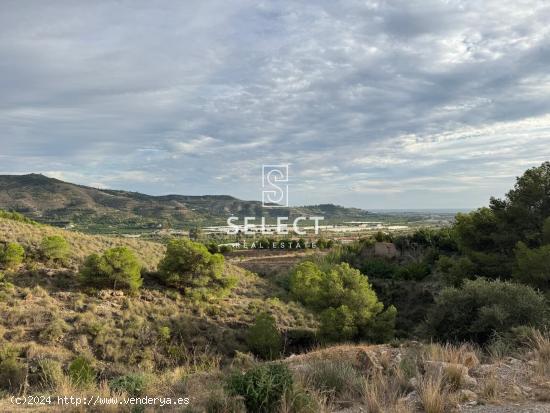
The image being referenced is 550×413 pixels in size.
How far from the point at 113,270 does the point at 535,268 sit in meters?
20.2

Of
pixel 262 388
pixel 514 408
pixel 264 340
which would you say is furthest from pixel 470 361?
pixel 264 340

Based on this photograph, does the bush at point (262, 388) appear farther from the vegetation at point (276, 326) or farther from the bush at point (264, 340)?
the bush at point (264, 340)

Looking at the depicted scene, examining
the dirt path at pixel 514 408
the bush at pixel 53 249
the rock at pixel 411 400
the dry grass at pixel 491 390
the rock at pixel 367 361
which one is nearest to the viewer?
the dirt path at pixel 514 408

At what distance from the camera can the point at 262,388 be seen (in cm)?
532

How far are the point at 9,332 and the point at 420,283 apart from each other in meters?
29.9

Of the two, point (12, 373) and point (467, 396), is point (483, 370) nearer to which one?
point (467, 396)

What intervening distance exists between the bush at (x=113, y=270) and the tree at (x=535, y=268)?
1905 cm

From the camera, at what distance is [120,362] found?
16109mm

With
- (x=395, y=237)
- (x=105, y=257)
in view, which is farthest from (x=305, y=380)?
(x=395, y=237)

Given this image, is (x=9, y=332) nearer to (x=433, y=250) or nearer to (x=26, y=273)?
(x=26, y=273)

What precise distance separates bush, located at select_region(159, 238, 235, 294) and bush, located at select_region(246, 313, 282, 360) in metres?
6.11

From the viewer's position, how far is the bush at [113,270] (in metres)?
20.9

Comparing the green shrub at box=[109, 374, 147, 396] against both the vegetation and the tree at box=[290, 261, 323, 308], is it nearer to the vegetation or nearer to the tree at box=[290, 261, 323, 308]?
the vegetation

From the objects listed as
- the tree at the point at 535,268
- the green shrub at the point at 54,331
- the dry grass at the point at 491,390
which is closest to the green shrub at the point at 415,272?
the tree at the point at 535,268
